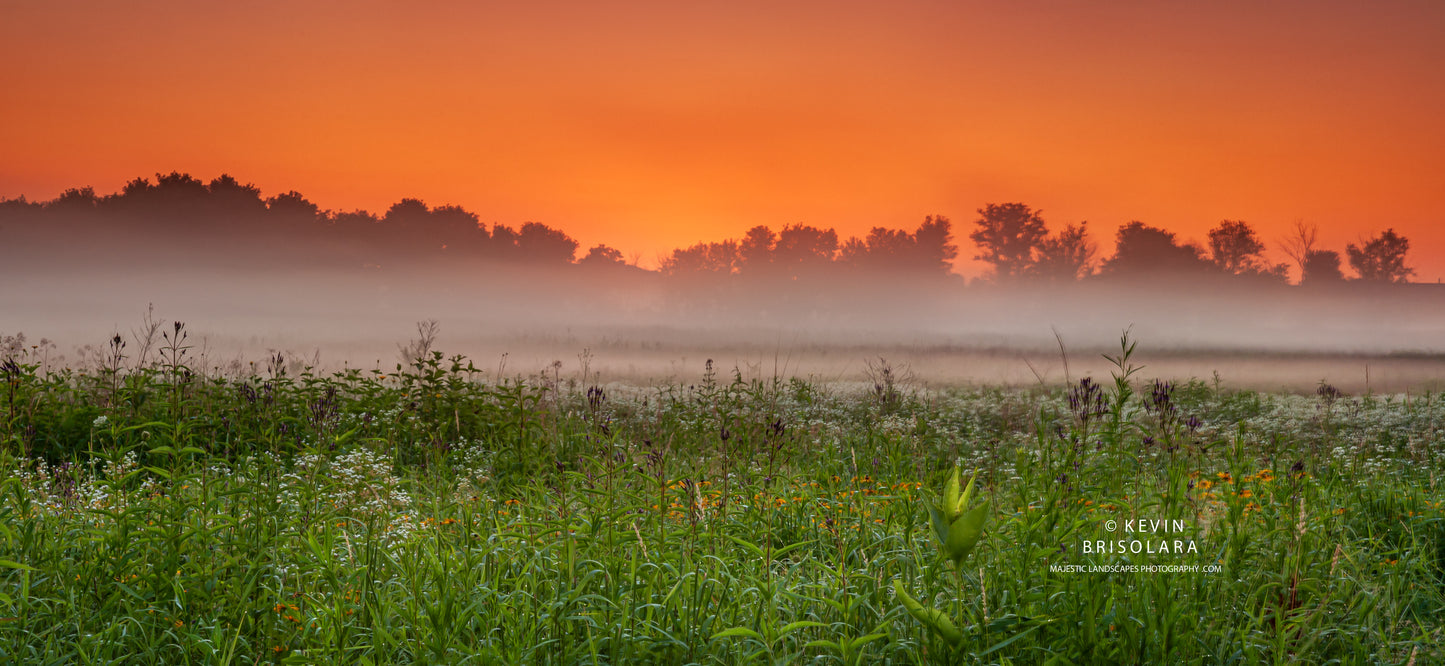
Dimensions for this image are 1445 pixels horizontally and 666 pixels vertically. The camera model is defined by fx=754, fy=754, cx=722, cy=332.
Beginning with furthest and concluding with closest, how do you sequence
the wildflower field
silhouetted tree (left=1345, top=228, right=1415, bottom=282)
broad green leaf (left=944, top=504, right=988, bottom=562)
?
silhouetted tree (left=1345, top=228, right=1415, bottom=282) < the wildflower field < broad green leaf (left=944, top=504, right=988, bottom=562)

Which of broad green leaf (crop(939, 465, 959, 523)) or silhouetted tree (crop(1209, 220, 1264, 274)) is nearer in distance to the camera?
broad green leaf (crop(939, 465, 959, 523))

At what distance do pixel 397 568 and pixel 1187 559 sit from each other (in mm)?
3987

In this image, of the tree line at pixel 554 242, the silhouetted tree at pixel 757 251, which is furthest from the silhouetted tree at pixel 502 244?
the silhouetted tree at pixel 757 251

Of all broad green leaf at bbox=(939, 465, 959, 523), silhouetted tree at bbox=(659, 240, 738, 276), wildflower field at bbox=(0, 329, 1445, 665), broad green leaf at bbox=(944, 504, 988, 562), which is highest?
silhouetted tree at bbox=(659, 240, 738, 276)

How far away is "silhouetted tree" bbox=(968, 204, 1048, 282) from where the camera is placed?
1508 inches

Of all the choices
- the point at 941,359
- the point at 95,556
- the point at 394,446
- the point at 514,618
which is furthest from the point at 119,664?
the point at 941,359

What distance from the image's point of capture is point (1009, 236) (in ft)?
127

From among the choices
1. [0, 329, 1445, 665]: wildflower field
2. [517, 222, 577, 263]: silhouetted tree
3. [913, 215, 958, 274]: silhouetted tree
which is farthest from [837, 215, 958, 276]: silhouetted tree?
[0, 329, 1445, 665]: wildflower field

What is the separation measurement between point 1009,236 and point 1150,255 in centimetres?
706

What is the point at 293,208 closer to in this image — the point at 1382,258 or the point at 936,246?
the point at 936,246

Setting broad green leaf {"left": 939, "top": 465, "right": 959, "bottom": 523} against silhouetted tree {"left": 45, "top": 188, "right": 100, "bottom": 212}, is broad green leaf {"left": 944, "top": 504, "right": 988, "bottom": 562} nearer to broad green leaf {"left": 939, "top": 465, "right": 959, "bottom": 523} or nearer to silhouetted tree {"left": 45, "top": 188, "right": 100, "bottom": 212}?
broad green leaf {"left": 939, "top": 465, "right": 959, "bottom": 523}

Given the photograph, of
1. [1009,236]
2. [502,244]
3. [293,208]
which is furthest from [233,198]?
[1009,236]

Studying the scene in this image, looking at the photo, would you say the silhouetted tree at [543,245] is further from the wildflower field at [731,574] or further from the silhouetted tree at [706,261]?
the wildflower field at [731,574]

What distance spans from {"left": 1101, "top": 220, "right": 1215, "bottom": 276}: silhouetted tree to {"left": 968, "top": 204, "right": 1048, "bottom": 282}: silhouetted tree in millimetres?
3775
